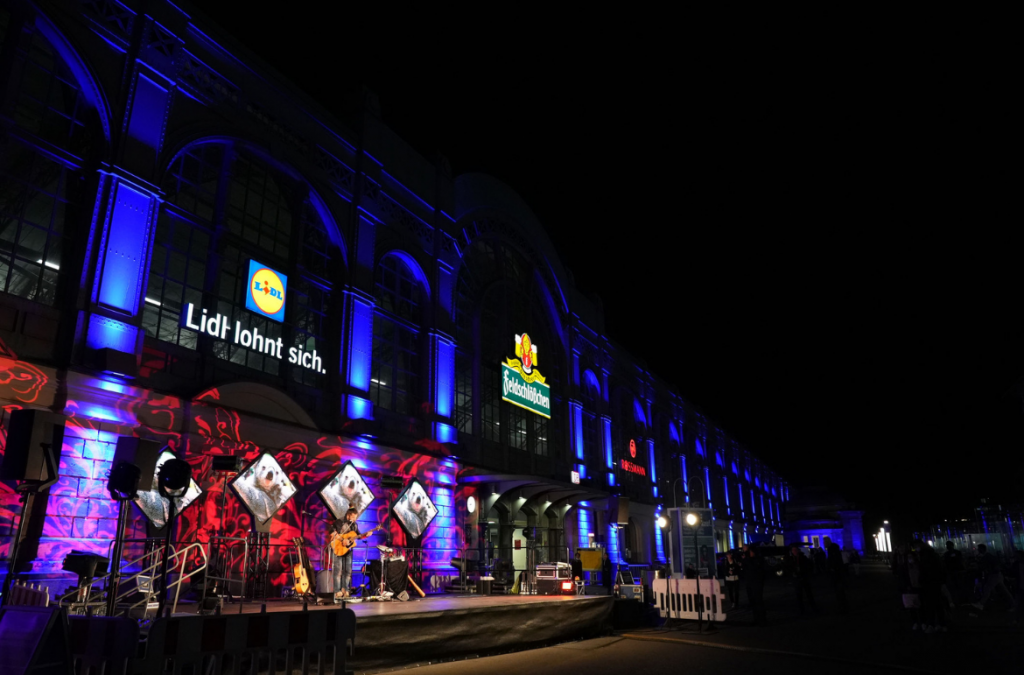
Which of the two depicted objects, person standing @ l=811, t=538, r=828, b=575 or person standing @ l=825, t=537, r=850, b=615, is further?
person standing @ l=811, t=538, r=828, b=575

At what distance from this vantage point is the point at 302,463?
57.6ft

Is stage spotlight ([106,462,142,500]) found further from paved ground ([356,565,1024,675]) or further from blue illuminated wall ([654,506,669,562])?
blue illuminated wall ([654,506,669,562])

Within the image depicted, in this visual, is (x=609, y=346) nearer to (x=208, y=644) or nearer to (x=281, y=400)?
(x=281, y=400)

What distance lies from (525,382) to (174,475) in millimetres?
21377

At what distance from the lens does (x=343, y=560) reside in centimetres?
1459

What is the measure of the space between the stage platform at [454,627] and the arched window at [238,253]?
6.73 meters

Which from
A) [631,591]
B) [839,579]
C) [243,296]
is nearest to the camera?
[243,296]

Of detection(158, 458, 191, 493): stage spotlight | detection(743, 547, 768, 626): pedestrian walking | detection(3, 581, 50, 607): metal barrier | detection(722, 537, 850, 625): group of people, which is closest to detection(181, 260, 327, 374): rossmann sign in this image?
detection(3, 581, 50, 607): metal barrier

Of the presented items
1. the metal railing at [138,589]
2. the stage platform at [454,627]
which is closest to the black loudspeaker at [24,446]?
the metal railing at [138,589]

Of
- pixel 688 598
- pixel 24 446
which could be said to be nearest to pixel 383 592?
pixel 688 598

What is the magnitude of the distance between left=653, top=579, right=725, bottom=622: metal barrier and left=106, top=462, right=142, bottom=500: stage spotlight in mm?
12497

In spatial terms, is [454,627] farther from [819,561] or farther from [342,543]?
[819,561]

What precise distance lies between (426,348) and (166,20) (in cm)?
1196

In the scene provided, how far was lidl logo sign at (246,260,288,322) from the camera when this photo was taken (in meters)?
17.1
